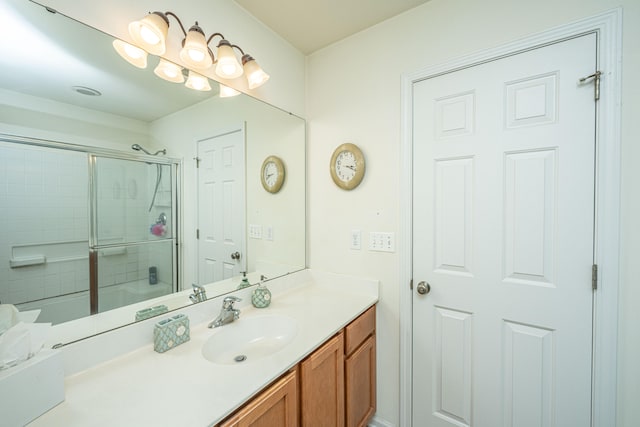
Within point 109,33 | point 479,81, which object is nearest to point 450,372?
point 479,81

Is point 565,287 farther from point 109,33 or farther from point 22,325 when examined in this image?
point 109,33

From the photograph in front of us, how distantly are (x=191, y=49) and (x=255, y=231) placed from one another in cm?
101

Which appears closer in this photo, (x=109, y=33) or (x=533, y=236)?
(x=109, y=33)

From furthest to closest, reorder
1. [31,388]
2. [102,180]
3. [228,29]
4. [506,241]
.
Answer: [228,29]
[506,241]
[102,180]
[31,388]

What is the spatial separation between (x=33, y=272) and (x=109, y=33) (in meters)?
0.90

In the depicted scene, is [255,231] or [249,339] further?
[255,231]

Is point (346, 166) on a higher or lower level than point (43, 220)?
higher

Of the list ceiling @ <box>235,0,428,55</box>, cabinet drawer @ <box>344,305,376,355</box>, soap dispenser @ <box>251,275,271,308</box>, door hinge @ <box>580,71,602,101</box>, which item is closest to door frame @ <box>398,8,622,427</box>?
door hinge @ <box>580,71,602,101</box>

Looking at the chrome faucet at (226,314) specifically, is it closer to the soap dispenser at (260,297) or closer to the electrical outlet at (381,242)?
the soap dispenser at (260,297)

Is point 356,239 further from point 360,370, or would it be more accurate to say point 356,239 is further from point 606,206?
point 606,206

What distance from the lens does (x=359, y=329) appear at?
4.73 feet

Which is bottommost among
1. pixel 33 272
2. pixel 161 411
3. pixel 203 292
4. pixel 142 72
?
pixel 161 411

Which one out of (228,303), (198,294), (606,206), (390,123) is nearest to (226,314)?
(228,303)

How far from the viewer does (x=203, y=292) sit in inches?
51.4
